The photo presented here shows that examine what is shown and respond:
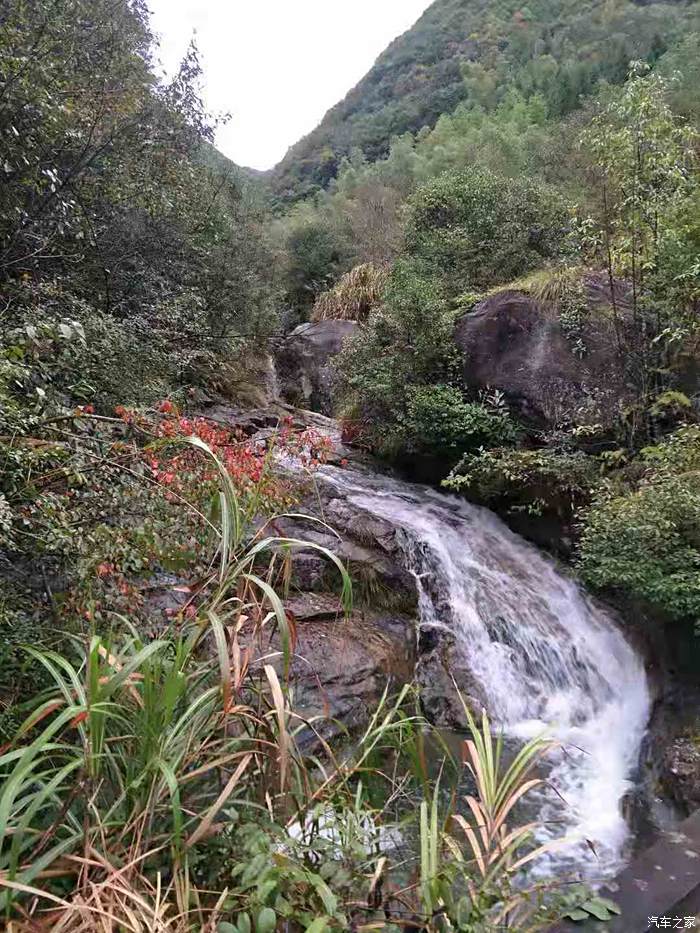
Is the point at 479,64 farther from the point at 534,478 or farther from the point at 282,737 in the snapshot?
the point at 282,737

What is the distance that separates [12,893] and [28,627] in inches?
50.5

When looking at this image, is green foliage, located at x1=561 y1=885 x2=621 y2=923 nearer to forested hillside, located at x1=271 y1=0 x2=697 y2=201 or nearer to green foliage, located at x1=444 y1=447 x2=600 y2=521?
green foliage, located at x1=444 y1=447 x2=600 y2=521

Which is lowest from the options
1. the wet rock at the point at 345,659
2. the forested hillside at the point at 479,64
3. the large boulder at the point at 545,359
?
the wet rock at the point at 345,659

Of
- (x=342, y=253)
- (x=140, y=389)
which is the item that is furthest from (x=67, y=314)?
(x=342, y=253)

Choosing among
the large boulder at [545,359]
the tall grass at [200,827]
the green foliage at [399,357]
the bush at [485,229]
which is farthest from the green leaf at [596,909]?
the bush at [485,229]

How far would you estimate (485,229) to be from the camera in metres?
10.6

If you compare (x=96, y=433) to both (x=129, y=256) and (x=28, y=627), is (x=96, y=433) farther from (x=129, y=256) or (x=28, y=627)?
(x=129, y=256)

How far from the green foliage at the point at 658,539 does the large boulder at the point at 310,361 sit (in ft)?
26.4

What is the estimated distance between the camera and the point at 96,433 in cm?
310

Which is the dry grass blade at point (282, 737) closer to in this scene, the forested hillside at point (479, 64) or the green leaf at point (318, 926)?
the green leaf at point (318, 926)

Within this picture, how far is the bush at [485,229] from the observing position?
1008 cm

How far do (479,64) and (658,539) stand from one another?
30.3 meters

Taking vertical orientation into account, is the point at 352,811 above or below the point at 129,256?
below

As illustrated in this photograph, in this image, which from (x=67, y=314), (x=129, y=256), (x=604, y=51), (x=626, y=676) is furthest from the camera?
(x=604, y=51)
